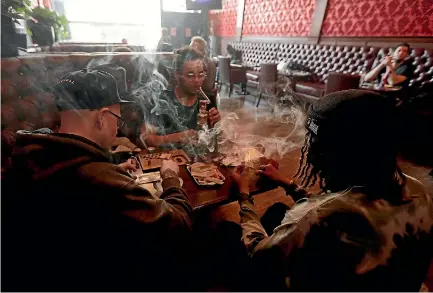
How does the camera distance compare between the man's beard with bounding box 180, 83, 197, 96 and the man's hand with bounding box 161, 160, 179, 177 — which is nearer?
the man's hand with bounding box 161, 160, 179, 177

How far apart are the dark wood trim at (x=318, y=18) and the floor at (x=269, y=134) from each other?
2205 mm

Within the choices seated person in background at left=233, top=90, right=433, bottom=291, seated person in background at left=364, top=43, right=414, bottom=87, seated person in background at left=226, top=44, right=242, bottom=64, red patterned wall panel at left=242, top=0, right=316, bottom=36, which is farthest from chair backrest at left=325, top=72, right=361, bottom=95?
seated person in background at left=226, top=44, right=242, bottom=64

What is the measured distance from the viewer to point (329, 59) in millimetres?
6285

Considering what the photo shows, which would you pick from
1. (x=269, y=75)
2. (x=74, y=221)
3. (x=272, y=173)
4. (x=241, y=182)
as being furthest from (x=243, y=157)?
(x=269, y=75)

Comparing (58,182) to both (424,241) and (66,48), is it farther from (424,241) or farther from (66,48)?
(66,48)

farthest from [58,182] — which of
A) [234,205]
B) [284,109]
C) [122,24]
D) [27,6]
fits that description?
[122,24]

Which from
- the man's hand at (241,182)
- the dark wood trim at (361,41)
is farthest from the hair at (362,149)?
the dark wood trim at (361,41)

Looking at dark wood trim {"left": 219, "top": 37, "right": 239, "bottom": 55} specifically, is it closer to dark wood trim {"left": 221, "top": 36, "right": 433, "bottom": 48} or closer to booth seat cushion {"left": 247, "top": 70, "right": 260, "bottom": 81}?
dark wood trim {"left": 221, "top": 36, "right": 433, "bottom": 48}

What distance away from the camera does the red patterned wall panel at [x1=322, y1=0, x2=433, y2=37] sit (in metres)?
4.58

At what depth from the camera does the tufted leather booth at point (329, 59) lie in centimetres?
464

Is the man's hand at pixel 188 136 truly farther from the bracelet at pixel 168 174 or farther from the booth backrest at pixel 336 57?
the booth backrest at pixel 336 57

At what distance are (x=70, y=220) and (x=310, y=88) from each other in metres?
6.11

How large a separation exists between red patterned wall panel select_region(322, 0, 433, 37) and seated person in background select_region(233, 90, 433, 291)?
542 cm

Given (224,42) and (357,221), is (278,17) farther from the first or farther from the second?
(357,221)
